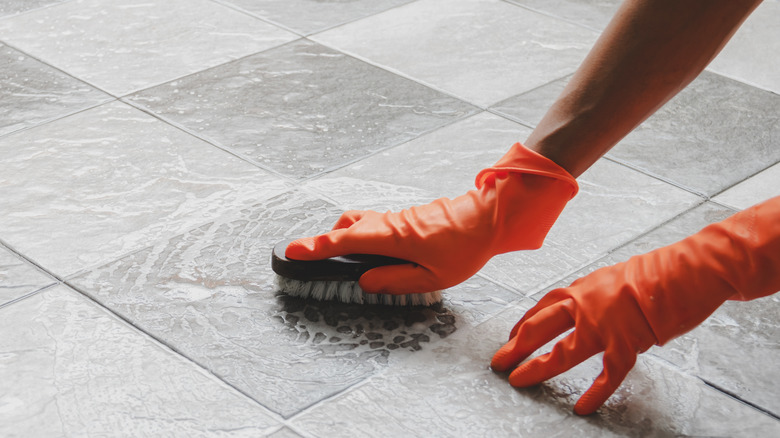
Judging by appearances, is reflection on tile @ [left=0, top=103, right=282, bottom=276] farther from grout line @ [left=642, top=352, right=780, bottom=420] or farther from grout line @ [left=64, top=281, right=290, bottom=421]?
grout line @ [left=642, top=352, right=780, bottom=420]

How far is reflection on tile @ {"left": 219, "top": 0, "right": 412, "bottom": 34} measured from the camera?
229 cm

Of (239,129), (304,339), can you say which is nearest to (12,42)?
(239,129)

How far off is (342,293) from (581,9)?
1.41 metres

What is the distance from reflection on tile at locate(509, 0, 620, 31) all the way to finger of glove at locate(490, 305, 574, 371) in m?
1.31

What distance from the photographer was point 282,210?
1.57 meters

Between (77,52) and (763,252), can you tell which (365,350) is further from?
(77,52)

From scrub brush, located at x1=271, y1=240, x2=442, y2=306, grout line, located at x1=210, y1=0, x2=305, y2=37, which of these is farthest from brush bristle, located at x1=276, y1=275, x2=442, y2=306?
grout line, located at x1=210, y1=0, x2=305, y2=37

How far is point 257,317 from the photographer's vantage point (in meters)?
1.32

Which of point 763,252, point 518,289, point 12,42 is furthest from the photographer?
point 12,42

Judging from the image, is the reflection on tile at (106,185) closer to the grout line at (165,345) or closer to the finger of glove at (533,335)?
the grout line at (165,345)

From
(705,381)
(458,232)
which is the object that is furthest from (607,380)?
(458,232)

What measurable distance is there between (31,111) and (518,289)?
1030 mm

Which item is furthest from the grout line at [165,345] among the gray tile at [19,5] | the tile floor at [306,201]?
the gray tile at [19,5]

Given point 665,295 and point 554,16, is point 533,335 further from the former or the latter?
point 554,16
